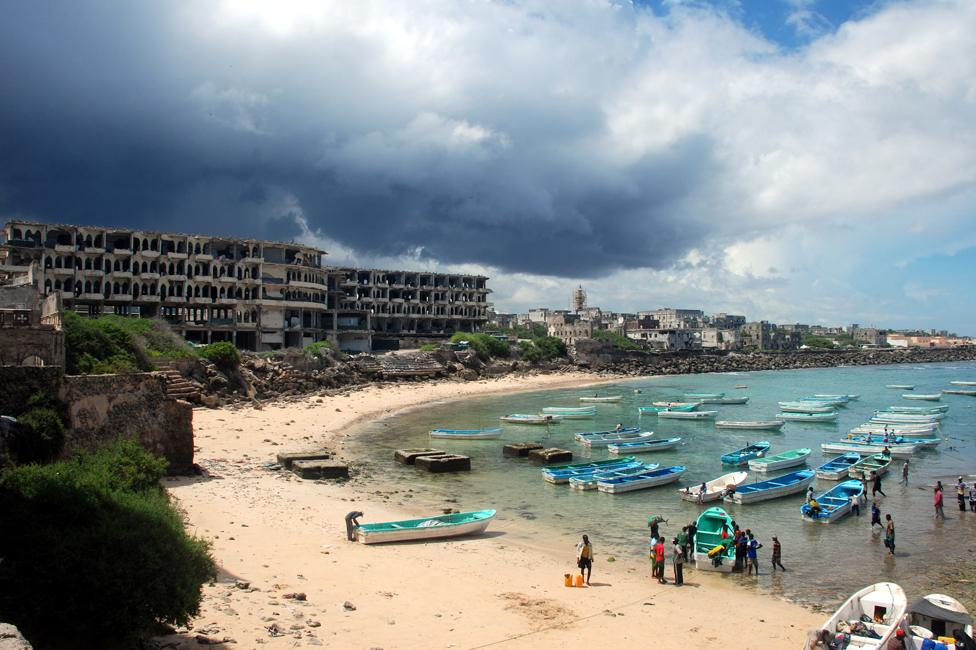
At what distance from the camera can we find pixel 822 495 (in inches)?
1193

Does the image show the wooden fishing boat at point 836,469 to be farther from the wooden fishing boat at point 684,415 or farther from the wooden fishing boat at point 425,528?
the wooden fishing boat at point 684,415

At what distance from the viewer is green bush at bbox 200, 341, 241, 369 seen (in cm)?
5884

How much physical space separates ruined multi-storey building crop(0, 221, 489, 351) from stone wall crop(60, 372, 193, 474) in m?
46.2

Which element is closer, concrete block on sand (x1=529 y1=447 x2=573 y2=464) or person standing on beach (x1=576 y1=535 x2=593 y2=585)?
person standing on beach (x1=576 y1=535 x2=593 y2=585)

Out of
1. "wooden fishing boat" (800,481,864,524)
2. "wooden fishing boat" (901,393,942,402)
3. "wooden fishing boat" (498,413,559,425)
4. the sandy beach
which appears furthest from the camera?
"wooden fishing boat" (901,393,942,402)

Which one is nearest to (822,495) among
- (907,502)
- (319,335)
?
(907,502)

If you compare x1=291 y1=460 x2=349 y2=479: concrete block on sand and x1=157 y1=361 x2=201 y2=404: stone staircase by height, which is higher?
x1=157 y1=361 x2=201 y2=404: stone staircase

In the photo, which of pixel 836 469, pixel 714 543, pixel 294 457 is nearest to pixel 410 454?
pixel 294 457

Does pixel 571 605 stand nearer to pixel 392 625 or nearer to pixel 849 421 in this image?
pixel 392 625

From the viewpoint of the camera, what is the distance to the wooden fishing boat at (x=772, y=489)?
100ft

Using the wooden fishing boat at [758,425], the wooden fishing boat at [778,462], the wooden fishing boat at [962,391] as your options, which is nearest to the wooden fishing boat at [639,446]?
the wooden fishing boat at [778,462]

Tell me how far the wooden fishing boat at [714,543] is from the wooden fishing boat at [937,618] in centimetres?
631

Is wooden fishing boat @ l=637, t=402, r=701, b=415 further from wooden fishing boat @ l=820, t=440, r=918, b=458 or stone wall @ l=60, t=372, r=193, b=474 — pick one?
stone wall @ l=60, t=372, r=193, b=474

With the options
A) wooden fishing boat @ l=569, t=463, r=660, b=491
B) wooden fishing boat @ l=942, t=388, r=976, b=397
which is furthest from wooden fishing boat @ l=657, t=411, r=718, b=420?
wooden fishing boat @ l=942, t=388, r=976, b=397
